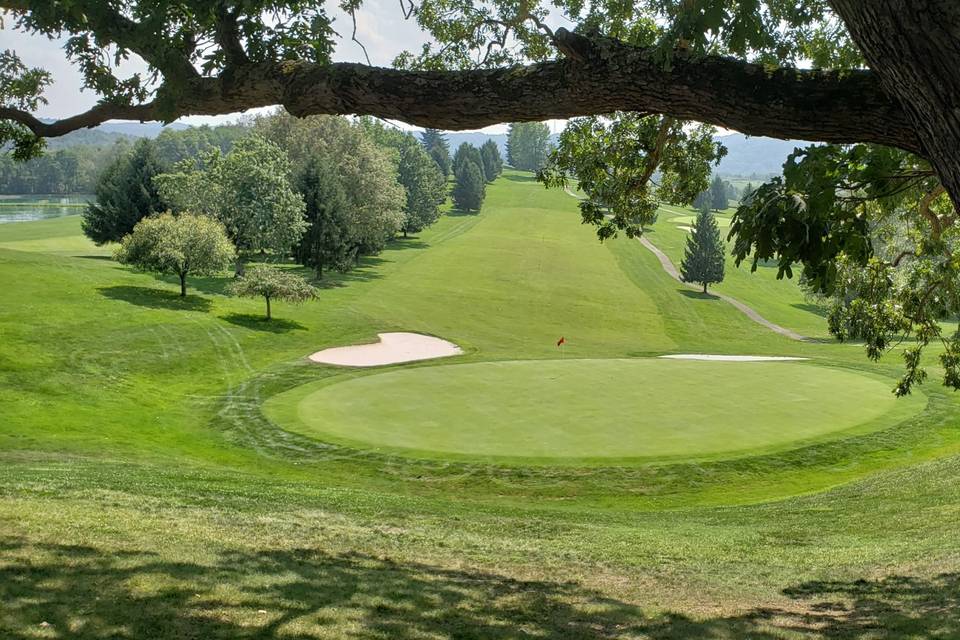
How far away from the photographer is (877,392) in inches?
1016

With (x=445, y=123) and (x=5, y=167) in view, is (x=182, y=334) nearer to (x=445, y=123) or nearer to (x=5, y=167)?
(x=445, y=123)

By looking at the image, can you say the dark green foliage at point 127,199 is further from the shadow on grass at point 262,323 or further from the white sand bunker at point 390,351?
the white sand bunker at point 390,351

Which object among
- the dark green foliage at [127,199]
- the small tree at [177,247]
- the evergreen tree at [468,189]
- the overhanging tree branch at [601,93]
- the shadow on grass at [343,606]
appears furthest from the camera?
the evergreen tree at [468,189]

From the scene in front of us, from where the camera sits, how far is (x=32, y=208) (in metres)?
136

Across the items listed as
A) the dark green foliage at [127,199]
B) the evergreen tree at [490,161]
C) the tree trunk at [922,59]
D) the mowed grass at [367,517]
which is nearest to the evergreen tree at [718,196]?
the evergreen tree at [490,161]

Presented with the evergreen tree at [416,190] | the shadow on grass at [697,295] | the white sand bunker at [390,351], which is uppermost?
the evergreen tree at [416,190]

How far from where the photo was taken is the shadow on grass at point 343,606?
5309 millimetres

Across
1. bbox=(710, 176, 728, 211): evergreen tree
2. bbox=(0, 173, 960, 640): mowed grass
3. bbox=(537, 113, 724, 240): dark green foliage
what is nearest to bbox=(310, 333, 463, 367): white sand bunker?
bbox=(0, 173, 960, 640): mowed grass

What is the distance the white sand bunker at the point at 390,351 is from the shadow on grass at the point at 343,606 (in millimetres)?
24445

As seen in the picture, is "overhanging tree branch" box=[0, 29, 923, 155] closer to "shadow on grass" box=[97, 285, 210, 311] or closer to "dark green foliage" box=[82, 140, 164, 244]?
"shadow on grass" box=[97, 285, 210, 311]

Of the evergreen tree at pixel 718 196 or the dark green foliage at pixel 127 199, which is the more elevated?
→ the evergreen tree at pixel 718 196

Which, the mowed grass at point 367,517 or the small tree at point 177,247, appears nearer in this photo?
the mowed grass at point 367,517

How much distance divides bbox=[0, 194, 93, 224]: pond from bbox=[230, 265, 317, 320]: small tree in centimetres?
6949

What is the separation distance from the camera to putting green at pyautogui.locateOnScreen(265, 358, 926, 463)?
1817 cm
